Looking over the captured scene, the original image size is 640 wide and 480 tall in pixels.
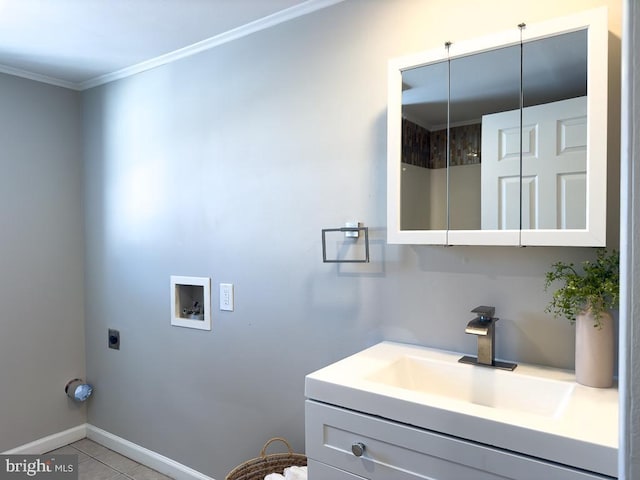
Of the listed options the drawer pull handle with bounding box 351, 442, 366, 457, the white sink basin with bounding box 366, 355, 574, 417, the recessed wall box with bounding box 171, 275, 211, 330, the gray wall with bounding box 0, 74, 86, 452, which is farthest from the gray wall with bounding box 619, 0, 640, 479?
the gray wall with bounding box 0, 74, 86, 452

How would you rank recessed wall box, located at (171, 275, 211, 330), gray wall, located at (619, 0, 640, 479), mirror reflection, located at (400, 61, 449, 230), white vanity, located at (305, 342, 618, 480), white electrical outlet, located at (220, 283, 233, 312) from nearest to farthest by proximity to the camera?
gray wall, located at (619, 0, 640, 479)
white vanity, located at (305, 342, 618, 480)
mirror reflection, located at (400, 61, 449, 230)
white electrical outlet, located at (220, 283, 233, 312)
recessed wall box, located at (171, 275, 211, 330)

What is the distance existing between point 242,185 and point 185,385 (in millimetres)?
1142

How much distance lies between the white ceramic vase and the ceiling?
61.7 inches

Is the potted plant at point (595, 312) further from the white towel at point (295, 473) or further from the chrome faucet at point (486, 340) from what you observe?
the white towel at point (295, 473)

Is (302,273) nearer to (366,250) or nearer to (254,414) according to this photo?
(366,250)

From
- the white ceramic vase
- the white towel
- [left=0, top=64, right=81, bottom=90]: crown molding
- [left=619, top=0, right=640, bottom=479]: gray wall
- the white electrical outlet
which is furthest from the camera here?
[left=0, top=64, right=81, bottom=90]: crown molding

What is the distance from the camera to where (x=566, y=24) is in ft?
4.18

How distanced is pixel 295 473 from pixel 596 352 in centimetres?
118

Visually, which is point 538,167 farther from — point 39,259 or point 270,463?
point 39,259

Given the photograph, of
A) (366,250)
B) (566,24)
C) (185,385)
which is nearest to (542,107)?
(566,24)

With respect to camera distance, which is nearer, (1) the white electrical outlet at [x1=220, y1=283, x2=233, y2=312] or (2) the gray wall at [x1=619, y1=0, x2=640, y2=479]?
(2) the gray wall at [x1=619, y1=0, x2=640, y2=479]

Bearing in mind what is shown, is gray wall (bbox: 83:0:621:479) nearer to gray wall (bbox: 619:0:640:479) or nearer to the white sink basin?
the white sink basin

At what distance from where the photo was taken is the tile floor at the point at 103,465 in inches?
99.0

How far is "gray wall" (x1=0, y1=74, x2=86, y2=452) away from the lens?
8.74 ft
